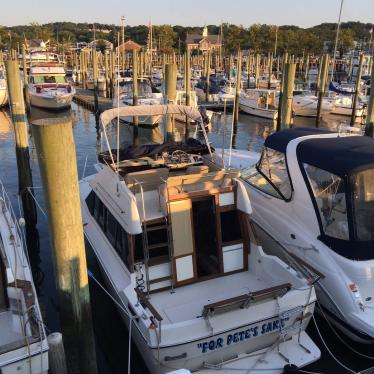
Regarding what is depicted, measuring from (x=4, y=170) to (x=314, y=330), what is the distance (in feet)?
47.1

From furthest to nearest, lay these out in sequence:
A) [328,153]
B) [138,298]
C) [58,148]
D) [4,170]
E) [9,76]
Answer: [4,170]
[9,76]
[328,153]
[138,298]
[58,148]

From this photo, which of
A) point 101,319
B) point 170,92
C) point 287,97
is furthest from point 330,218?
point 287,97

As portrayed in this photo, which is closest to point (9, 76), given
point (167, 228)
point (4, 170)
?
point (4, 170)

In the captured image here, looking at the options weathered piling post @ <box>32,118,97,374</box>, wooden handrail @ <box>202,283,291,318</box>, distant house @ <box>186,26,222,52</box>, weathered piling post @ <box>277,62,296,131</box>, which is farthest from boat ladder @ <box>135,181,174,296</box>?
distant house @ <box>186,26,222,52</box>

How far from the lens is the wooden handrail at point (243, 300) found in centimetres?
524

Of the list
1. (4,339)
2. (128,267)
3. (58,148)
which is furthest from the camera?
(128,267)

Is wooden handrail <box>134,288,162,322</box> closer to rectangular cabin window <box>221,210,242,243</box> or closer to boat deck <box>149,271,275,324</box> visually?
boat deck <box>149,271,275,324</box>

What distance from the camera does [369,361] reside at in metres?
6.54

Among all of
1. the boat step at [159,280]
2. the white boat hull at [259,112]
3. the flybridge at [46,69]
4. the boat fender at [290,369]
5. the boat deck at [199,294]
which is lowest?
the white boat hull at [259,112]

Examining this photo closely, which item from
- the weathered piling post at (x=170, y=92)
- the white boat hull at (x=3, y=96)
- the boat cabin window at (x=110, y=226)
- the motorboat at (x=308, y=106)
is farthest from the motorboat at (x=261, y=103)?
the boat cabin window at (x=110, y=226)

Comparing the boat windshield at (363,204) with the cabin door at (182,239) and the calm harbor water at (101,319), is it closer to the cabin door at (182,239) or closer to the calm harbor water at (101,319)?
the calm harbor water at (101,319)

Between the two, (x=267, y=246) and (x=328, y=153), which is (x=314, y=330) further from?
(x=328, y=153)

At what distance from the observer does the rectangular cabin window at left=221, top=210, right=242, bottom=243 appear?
704cm

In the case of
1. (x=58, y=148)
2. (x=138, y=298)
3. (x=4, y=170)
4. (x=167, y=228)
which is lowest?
(x=4, y=170)
